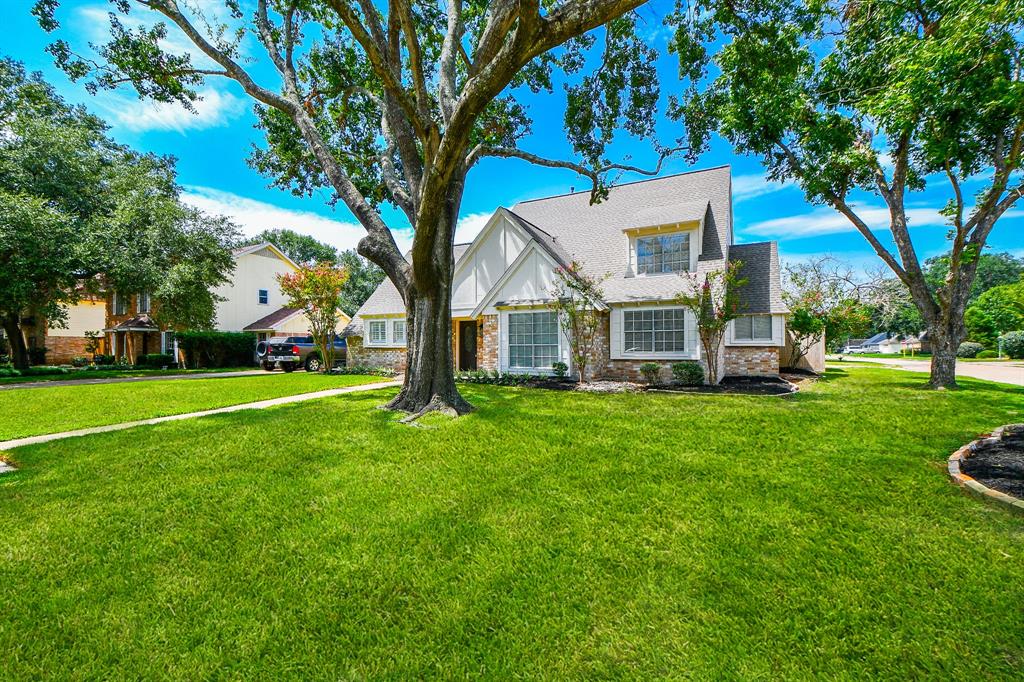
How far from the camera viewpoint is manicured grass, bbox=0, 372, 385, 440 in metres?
7.49

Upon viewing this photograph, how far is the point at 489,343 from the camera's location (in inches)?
573

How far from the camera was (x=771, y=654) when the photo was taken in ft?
6.95

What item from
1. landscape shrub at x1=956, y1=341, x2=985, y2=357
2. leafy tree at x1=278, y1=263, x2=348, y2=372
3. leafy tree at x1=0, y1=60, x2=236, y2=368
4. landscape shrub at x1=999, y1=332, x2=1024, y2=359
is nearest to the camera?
leafy tree at x1=0, y1=60, x2=236, y2=368

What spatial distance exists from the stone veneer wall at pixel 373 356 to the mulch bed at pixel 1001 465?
15646mm

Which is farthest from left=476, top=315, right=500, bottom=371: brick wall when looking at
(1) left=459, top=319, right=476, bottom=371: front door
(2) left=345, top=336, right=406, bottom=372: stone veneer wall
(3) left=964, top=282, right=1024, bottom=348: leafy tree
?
(3) left=964, top=282, right=1024, bottom=348: leafy tree

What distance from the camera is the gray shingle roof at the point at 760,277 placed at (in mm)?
13227

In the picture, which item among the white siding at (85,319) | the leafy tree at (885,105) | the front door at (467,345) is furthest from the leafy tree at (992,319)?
the white siding at (85,319)

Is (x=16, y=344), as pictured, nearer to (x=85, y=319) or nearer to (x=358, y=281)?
(x=85, y=319)

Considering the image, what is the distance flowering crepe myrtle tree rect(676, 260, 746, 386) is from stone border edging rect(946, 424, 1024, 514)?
6.05 meters

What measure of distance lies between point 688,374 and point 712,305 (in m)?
2.17

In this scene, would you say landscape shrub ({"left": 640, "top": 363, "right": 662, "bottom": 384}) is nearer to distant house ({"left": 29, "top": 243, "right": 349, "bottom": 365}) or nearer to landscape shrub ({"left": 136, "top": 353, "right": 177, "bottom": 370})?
distant house ({"left": 29, "top": 243, "right": 349, "bottom": 365})

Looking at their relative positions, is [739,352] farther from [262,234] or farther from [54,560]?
[262,234]

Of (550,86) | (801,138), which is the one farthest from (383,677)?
(801,138)

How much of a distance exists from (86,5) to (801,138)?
57.6 ft
